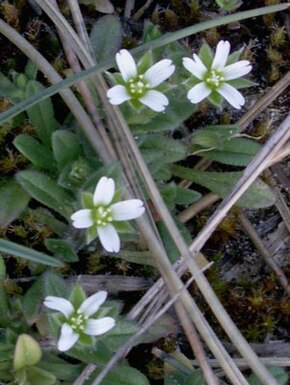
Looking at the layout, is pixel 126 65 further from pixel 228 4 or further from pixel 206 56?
pixel 228 4

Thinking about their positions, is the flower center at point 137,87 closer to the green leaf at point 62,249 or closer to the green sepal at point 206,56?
the green sepal at point 206,56

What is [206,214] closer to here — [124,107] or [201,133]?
[201,133]

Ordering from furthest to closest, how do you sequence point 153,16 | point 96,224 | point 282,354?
point 153,16
point 282,354
point 96,224

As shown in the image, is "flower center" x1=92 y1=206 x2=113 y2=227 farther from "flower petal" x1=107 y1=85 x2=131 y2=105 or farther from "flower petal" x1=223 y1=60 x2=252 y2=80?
"flower petal" x1=223 y1=60 x2=252 y2=80

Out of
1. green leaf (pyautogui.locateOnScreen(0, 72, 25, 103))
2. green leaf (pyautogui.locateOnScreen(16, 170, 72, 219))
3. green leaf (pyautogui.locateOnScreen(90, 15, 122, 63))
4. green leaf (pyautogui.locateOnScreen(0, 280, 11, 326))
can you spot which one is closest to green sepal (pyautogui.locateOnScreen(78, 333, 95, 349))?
green leaf (pyautogui.locateOnScreen(0, 280, 11, 326))

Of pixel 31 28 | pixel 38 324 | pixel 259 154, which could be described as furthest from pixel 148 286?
pixel 31 28

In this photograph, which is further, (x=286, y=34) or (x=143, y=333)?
(x=286, y=34)

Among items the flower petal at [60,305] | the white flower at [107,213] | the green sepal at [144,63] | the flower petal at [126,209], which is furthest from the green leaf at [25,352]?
the green sepal at [144,63]
